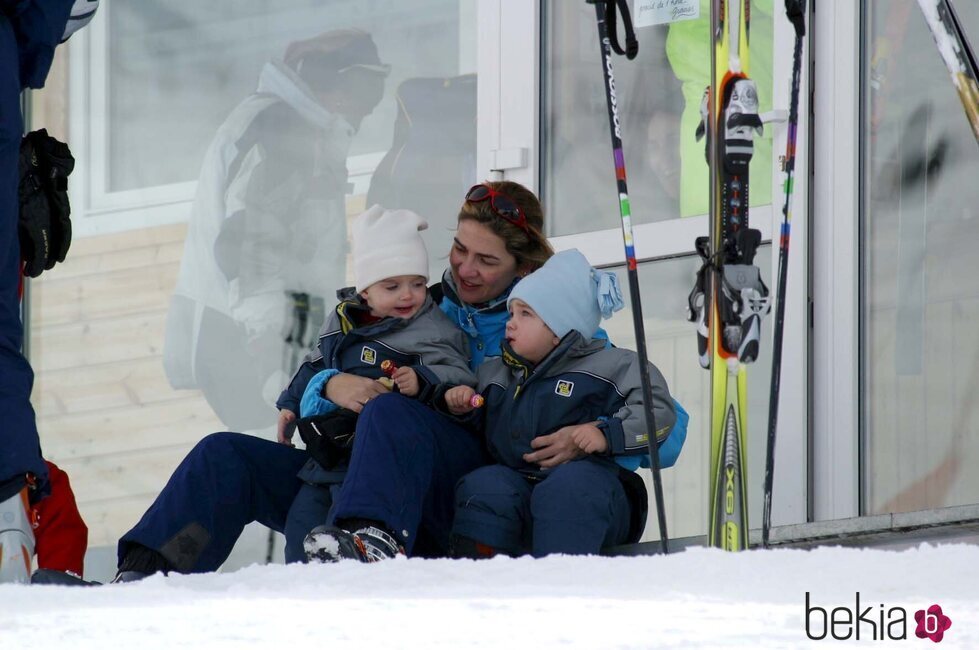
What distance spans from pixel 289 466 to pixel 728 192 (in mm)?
1163

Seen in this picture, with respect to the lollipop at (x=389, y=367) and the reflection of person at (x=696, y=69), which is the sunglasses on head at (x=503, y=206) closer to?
the lollipop at (x=389, y=367)

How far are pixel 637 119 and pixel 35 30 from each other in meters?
1.88

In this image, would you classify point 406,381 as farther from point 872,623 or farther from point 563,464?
point 872,623

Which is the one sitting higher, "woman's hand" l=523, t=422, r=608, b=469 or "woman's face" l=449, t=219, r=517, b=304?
"woman's face" l=449, t=219, r=517, b=304

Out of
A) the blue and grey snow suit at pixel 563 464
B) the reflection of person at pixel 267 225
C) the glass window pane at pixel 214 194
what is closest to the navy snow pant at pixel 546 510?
the blue and grey snow suit at pixel 563 464

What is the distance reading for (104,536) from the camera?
5090 millimetres

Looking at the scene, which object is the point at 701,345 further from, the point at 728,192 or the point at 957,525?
the point at 957,525

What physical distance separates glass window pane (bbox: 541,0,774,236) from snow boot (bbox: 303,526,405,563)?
1585 millimetres

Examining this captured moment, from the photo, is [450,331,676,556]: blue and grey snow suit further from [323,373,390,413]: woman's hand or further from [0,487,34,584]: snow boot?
[0,487,34,584]: snow boot

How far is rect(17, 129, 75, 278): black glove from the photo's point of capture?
2803mm

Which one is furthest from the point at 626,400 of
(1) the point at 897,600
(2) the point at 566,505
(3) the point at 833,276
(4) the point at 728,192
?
(1) the point at 897,600

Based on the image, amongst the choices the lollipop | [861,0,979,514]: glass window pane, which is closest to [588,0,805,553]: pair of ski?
the lollipop

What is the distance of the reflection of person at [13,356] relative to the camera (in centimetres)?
257

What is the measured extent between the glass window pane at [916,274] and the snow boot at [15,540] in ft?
6.37
